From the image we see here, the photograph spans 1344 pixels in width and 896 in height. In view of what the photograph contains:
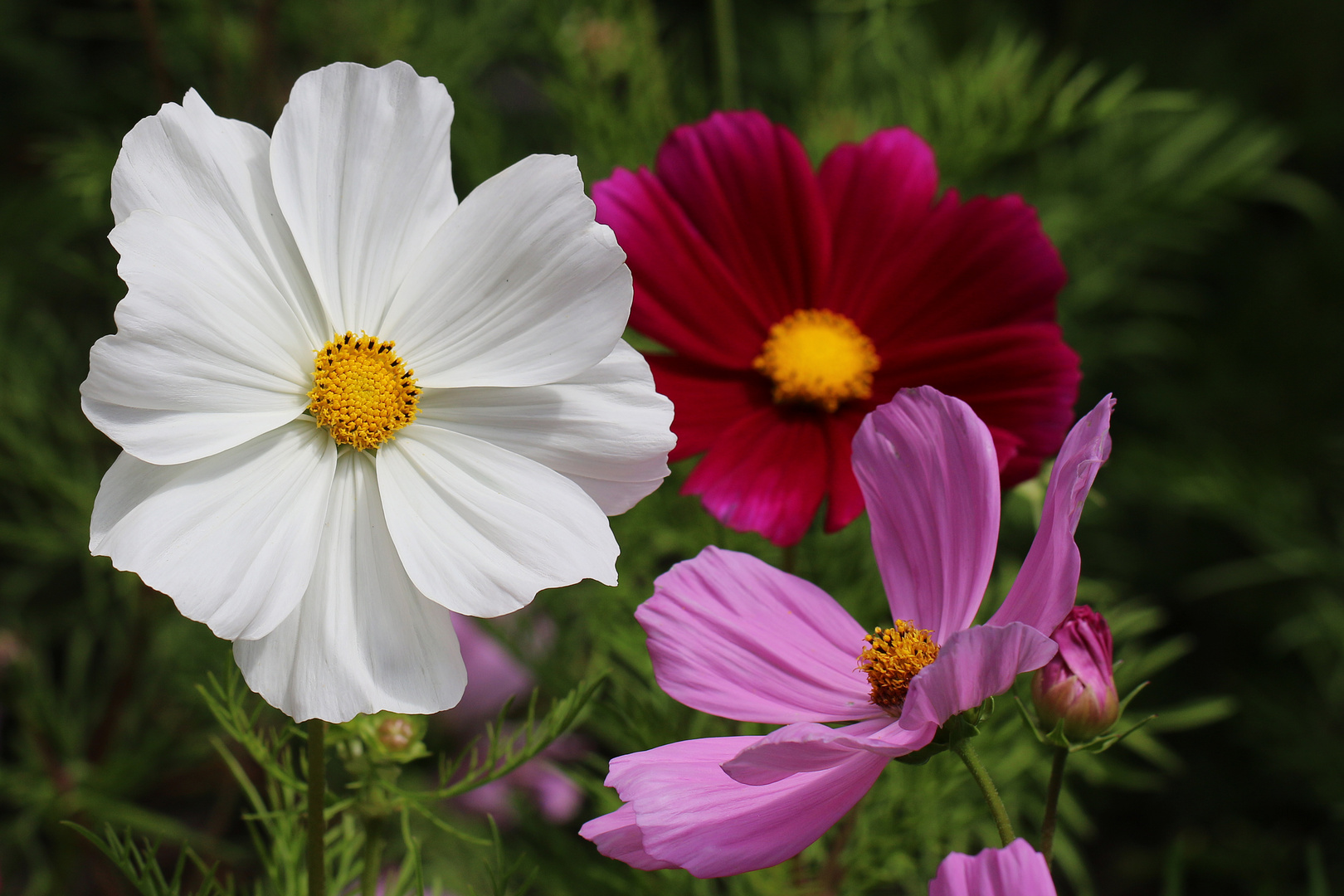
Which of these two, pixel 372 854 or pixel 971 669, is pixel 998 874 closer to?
pixel 971 669

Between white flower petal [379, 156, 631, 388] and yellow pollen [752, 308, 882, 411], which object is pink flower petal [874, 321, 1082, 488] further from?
white flower petal [379, 156, 631, 388]

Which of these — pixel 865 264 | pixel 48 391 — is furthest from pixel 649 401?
pixel 48 391

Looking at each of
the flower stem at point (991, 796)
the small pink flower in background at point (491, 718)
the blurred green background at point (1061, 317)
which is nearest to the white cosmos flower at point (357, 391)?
the flower stem at point (991, 796)

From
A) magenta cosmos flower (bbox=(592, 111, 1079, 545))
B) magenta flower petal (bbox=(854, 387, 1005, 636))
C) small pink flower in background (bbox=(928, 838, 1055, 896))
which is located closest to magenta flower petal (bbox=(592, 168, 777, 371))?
magenta cosmos flower (bbox=(592, 111, 1079, 545))

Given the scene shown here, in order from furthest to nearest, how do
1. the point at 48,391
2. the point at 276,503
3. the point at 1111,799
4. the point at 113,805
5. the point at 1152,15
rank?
1. the point at 1152,15
2. the point at 1111,799
3. the point at 48,391
4. the point at 113,805
5. the point at 276,503

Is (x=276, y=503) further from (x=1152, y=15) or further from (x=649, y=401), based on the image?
(x=1152, y=15)
